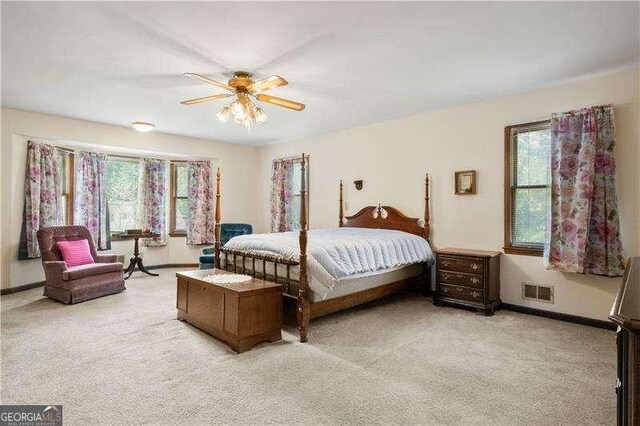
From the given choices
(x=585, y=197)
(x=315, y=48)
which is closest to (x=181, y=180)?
(x=315, y=48)

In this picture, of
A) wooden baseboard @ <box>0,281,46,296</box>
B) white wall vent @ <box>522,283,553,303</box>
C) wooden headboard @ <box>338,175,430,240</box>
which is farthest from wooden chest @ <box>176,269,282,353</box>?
wooden baseboard @ <box>0,281,46,296</box>

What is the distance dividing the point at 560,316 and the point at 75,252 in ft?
20.7

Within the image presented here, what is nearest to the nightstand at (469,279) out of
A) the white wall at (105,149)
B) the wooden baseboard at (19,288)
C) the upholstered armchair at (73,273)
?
the upholstered armchair at (73,273)

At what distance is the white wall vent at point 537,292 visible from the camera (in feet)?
13.1

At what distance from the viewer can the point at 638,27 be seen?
2.67m

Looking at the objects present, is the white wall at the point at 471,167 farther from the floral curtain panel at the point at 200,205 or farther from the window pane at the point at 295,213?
the floral curtain panel at the point at 200,205

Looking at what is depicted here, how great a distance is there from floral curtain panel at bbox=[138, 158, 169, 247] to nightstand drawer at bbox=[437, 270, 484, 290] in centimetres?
541

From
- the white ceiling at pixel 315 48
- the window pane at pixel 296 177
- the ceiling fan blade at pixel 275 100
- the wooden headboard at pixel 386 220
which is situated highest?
the white ceiling at pixel 315 48

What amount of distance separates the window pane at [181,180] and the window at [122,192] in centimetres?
75

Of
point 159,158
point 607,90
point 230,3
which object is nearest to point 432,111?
point 607,90

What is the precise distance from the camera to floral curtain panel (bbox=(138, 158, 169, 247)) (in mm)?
6863

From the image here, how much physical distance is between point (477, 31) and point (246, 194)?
5.87 metres

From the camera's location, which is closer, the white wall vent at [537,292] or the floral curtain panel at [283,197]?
the white wall vent at [537,292]

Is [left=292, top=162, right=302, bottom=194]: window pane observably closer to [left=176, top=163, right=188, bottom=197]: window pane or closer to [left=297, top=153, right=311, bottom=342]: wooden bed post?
[left=176, top=163, right=188, bottom=197]: window pane
